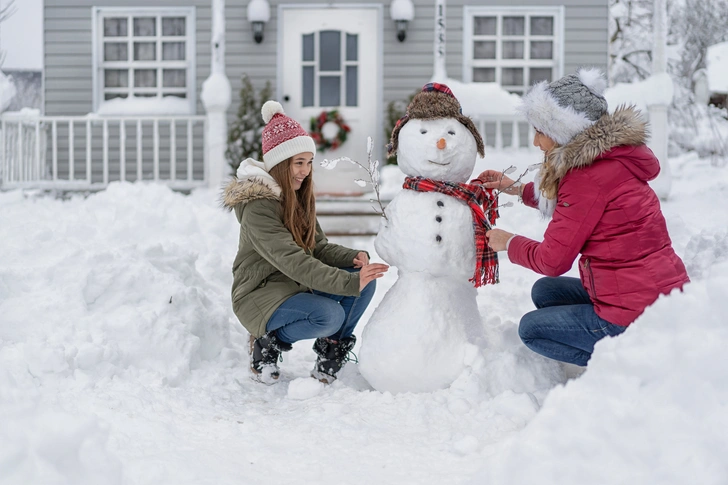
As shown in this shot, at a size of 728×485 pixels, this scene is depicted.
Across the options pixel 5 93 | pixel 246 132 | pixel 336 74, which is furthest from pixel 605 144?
pixel 5 93

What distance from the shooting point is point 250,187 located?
3129 mm

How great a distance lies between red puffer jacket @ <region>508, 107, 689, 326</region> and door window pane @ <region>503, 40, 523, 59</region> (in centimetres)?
627

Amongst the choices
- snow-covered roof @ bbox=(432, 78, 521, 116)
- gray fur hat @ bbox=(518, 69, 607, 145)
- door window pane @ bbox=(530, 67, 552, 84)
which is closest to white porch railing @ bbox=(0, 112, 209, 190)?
snow-covered roof @ bbox=(432, 78, 521, 116)

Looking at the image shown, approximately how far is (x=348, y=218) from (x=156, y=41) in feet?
12.7

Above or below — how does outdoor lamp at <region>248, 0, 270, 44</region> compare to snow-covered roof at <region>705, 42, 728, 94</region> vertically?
below

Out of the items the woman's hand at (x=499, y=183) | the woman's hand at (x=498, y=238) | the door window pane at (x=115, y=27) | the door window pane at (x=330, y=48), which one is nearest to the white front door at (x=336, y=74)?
the door window pane at (x=330, y=48)

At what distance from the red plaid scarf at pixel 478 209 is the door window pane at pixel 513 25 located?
5.92 meters

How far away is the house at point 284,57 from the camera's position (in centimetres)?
830

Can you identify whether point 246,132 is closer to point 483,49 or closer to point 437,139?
point 483,49

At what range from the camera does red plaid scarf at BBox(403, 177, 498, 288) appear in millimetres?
2910

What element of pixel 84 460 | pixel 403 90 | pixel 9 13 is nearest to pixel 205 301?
pixel 84 460

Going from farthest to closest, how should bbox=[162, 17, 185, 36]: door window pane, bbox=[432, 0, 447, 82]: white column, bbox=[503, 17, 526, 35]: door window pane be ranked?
bbox=[162, 17, 185, 36]: door window pane, bbox=[503, 17, 526, 35]: door window pane, bbox=[432, 0, 447, 82]: white column

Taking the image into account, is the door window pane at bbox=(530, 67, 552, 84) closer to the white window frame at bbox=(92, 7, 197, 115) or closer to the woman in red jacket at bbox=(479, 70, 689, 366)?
the white window frame at bbox=(92, 7, 197, 115)

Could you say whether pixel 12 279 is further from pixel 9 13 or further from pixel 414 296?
pixel 9 13
